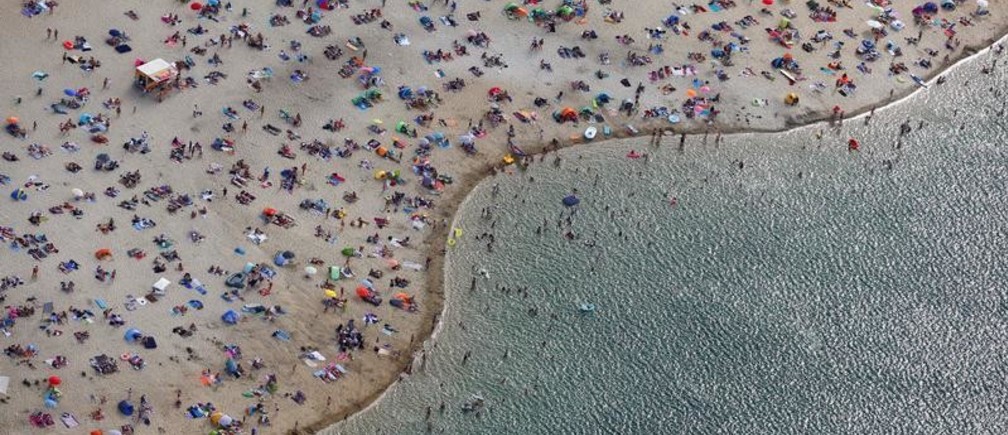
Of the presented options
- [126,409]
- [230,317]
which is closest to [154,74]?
[230,317]

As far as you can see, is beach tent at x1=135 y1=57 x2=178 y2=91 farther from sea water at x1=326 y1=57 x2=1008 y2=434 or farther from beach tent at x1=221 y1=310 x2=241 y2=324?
sea water at x1=326 y1=57 x2=1008 y2=434

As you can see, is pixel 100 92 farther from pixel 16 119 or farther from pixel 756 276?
pixel 756 276

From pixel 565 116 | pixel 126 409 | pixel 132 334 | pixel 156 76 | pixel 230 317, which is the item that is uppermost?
pixel 156 76

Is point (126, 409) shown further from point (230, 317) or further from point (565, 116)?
point (565, 116)

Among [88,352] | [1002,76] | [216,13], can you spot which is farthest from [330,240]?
[1002,76]

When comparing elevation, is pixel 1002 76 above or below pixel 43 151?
below

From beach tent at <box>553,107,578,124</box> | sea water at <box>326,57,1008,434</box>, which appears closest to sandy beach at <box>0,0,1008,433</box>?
beach tent at <box>553,107,578,124</box>
